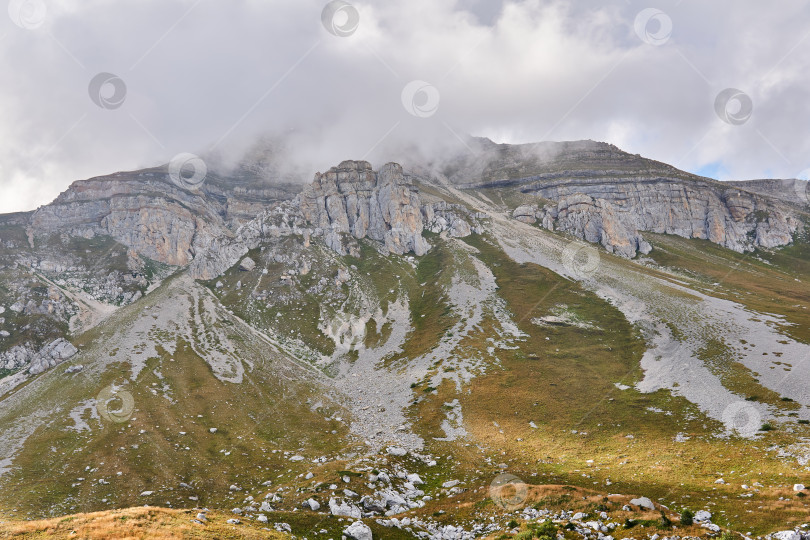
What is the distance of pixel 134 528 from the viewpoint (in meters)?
19.4

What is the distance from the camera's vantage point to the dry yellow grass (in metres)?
19.0

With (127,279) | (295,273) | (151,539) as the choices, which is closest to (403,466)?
(151,539)

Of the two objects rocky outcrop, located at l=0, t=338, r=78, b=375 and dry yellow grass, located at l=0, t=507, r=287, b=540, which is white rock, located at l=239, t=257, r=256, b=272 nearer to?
rocky outcrop, located at l=0, t=338, r=78, b=375

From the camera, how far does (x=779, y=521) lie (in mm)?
18328

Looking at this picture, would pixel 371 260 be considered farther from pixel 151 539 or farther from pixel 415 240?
pixel 151 539

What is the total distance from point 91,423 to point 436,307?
8923cm

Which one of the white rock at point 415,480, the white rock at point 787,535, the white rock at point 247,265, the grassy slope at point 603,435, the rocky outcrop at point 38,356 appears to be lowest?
the white rock at point 415,480

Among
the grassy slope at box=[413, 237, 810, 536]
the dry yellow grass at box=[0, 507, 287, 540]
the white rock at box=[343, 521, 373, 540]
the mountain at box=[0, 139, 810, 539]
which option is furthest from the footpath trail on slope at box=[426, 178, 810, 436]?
the dry yellow grass at box=[0, 507, 287, 540]

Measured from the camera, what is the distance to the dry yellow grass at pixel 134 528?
748 inches

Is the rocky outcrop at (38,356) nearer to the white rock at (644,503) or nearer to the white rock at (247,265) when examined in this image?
the white rock at (247,265)

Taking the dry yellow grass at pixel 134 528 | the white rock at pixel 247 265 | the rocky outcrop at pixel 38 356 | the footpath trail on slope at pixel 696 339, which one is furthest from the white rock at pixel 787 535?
the white rock at pixel 247 265

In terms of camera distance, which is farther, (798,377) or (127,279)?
(127,279)

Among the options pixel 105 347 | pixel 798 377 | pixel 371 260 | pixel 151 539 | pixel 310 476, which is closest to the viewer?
pixel 151 539

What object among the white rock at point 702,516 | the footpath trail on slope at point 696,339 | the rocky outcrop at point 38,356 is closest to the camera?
the white rock at point 702,516
